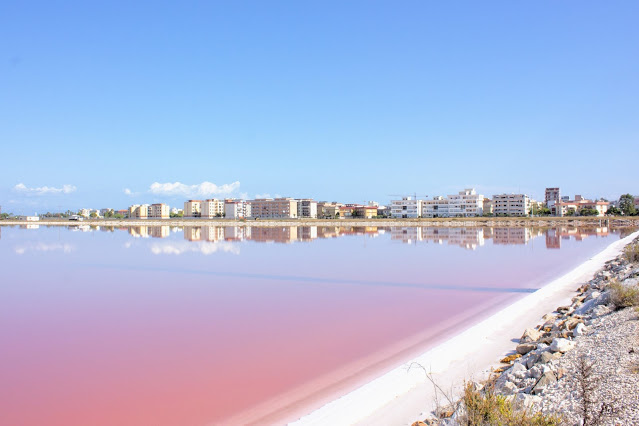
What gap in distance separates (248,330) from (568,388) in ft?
19.8

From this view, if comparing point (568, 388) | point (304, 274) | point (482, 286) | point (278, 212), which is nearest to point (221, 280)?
point (304, 274)

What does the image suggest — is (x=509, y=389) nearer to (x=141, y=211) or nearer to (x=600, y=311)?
(x=600, y=311)

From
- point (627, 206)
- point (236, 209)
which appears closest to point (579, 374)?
point (627, 206)

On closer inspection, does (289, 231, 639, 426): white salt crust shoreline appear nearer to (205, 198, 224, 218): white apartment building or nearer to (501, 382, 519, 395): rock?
(501, 382, 519, 395): rock

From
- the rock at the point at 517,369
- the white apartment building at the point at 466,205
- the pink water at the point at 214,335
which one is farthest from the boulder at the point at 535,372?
the white apartment building at the point at 466,205

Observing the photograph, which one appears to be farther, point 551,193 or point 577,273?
point 551,193

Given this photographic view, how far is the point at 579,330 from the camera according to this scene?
5.90 meters

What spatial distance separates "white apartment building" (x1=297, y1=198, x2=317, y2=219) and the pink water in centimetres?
13580

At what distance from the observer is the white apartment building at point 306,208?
153 metres

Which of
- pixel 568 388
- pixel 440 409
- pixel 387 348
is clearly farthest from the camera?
pixel 387 348

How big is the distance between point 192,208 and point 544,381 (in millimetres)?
174179

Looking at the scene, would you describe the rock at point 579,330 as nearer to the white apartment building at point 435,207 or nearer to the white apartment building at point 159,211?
the white apartment building at point 435,207

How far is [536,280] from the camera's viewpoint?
14461mm

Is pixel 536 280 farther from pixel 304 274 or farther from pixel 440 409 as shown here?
pixel 440 409
